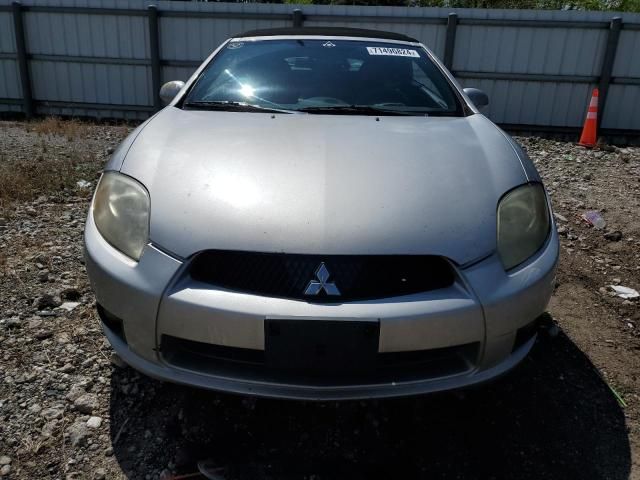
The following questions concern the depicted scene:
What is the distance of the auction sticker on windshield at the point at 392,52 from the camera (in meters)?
2.92

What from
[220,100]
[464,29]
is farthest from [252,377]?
[464,29]

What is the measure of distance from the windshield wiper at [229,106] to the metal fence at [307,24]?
6.51 m

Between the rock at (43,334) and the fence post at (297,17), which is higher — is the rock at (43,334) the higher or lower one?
the lower one

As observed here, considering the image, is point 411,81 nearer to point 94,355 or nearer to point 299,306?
point 299,306

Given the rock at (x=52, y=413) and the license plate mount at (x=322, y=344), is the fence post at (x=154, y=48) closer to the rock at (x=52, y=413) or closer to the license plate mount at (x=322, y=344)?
the rock at (x=52, y=413)

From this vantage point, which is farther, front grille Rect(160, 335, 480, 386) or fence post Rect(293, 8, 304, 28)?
fence post Rect(293, 8, 304, 28)

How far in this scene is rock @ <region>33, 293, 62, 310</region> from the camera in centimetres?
260

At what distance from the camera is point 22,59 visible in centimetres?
910

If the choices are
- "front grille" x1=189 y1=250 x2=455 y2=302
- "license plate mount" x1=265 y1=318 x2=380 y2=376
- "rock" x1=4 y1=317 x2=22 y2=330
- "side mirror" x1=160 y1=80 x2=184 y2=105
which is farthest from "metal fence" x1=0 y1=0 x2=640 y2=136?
"license plate mount" x1=265 y1=318 x2=380 y2=376

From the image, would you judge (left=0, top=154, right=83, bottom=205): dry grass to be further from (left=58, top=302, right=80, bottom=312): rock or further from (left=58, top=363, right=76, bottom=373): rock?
(left=58, top=363, right=76, bottom=373): rock

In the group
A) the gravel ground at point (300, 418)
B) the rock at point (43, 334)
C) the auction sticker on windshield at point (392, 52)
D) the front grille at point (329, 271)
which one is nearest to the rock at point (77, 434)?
the gravel ground at point (300, 418)

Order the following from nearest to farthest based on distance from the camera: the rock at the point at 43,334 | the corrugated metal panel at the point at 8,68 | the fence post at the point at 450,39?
the rock at the point at 43,334 → the fence post at the point at 450,39 → the corrugated metal panel at the point at 8,68

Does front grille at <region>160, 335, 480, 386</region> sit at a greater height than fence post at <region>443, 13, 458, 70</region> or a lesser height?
lesser

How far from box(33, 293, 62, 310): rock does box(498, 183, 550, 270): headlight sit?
2132 millimetres
